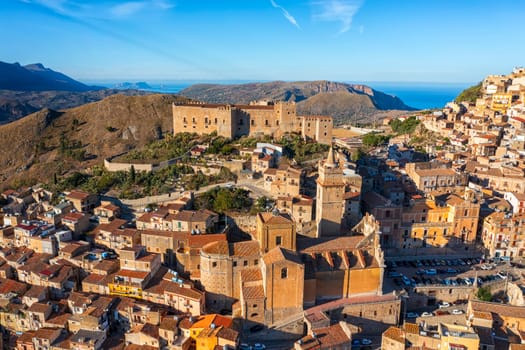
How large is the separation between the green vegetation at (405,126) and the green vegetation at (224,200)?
3772 cm

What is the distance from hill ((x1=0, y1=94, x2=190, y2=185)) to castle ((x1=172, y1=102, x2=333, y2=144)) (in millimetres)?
15456

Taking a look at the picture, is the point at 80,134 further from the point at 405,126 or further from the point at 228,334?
the point at 228,334

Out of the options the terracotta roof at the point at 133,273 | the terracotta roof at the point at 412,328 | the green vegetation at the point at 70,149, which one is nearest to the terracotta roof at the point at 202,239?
the terracotta roof at the point at 133,273

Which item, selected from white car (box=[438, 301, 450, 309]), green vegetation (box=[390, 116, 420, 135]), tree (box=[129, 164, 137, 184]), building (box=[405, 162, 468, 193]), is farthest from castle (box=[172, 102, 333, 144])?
white car (box=[438, 301, 450, 309])

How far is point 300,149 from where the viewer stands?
1989 inches

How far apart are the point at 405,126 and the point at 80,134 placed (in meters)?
55.7

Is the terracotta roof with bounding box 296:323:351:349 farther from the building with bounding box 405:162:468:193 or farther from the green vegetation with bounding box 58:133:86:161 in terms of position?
the green vegetation with bounding box 58:133:86:161

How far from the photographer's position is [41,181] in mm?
54156

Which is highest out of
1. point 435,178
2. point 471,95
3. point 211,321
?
point 471,95

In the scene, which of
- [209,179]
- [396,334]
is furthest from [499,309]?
[209,179]

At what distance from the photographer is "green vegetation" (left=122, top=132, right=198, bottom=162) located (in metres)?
53.0

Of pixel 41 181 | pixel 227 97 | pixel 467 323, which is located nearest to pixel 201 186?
pixel 41 181

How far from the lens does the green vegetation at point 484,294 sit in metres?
31.3

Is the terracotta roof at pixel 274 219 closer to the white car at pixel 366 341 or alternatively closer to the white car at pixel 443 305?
the white car at pixel 366 341
